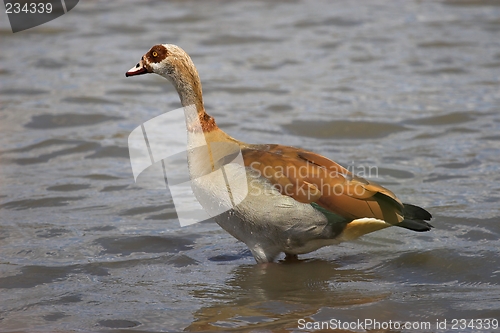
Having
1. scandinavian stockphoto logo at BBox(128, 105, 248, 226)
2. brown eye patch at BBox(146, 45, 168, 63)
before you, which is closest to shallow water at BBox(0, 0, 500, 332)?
scandinavian stockphoto logo at BBox(128, 105, 248, 226)

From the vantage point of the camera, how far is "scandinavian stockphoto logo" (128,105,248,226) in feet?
17.7

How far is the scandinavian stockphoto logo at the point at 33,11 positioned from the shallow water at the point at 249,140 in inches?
8.5

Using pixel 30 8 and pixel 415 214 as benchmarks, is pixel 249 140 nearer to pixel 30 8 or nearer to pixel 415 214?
pixel 415 214

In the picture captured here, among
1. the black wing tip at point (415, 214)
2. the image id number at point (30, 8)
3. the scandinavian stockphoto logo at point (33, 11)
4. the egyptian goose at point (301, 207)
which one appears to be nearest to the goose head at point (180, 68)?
the egyptian goose at point (301, 207)

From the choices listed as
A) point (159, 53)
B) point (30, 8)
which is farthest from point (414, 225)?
point (30, 8)

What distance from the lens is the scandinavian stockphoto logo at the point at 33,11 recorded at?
14383mm

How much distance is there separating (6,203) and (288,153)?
3021 millimetres

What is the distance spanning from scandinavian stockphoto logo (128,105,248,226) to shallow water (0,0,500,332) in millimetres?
194

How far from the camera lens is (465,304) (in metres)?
4.86

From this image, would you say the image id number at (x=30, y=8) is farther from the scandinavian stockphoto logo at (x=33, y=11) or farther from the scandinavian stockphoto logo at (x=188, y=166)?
the scandinavian stockphoto logo at (x=188, y=166)

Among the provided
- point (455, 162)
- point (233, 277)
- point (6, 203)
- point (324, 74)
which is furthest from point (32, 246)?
point (324, 74)

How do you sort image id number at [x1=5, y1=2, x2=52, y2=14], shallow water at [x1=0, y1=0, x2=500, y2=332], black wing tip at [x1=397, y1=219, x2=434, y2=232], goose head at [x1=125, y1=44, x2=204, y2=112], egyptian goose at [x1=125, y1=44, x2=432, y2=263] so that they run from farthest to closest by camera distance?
image id number at [x1=5, y1=2, x2=52, y2=14] → goose head at [x1=125, y1=44, x2=204, y2=112] → black wing tip at [x1=397, y1=219, x2=434, y2=232] → egyptian goose at [x1=125, y1=44, x2=432, y2=263] → shallow water at [x1=0, y1=0, x2=500, y2=332]

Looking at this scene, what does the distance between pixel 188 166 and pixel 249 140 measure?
11.2 ft

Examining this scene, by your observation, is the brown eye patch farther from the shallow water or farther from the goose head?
the shallow water
